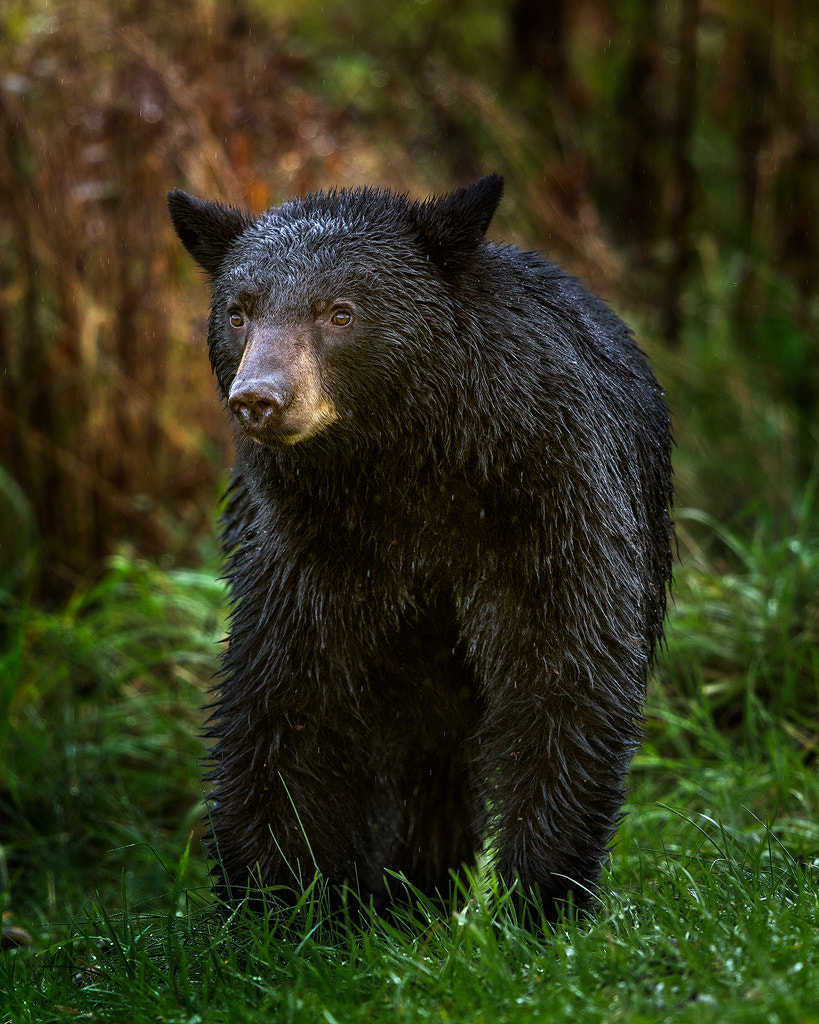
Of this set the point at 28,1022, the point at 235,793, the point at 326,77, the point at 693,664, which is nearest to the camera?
the point at 28,1022

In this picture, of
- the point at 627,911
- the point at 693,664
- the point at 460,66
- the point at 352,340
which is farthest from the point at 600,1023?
the point at 460,66

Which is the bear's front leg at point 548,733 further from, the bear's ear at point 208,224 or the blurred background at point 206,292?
the blurred background at point 206,292

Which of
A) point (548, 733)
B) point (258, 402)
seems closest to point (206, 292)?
point (258, 402)

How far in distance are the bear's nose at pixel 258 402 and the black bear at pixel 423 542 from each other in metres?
0.12

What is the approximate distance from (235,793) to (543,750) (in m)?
0.88

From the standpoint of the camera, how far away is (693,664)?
514cm

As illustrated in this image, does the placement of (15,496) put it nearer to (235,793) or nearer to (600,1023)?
(235,793)

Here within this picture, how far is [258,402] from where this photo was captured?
288 centimetres

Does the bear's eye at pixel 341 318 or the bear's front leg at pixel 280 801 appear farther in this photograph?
the bear's front leg at pixel 280 801

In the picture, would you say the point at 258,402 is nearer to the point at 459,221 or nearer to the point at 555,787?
the point at 459,221

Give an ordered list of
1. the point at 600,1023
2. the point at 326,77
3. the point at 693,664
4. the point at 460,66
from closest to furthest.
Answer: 1. the point at 600,1023
2. the point at 693,664
3. the point at 326,77
4. the point at 460,66

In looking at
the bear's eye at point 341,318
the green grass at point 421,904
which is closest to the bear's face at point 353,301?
the bear's eye at point 341,318

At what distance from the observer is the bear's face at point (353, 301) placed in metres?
3.12

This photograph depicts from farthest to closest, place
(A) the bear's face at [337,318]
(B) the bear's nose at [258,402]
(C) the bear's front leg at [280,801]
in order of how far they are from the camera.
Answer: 1. (C) the bear's front leg at [280,801]
2. (A) the bear's face at [337,318]
3. (B) the bear's nose at [258,402]
